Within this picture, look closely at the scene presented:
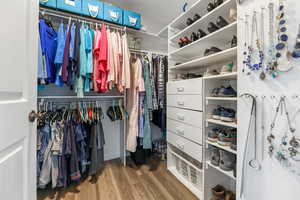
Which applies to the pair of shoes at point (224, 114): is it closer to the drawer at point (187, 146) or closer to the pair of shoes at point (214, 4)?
the drawer at point (187, 146)

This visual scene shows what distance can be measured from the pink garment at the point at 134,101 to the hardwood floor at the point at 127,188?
0.33m

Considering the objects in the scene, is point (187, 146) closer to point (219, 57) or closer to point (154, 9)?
point (219, 57)

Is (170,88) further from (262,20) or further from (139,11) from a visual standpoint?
(139,11)

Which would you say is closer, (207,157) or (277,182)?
(277,182)

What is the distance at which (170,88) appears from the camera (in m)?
1.72

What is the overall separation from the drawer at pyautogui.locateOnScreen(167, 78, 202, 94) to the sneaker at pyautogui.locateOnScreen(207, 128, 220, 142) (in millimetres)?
365

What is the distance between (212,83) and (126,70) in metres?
0.93

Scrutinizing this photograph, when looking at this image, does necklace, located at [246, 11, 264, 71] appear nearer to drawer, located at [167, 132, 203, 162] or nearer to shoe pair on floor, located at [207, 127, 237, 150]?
shoe pair on floor, located at [207, 127, 237, 150]

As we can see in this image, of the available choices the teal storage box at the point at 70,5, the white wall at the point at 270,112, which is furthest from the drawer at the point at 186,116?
the teal storage box at the point at 70,5

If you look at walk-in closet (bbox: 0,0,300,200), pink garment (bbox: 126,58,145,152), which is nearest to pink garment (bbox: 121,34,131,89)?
walk-in closet (bbox: 0,0,300,200)

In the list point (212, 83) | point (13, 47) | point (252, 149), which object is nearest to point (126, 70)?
point (212, 83)

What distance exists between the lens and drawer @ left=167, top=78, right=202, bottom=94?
1.28 m

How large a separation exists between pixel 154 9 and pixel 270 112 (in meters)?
1.99

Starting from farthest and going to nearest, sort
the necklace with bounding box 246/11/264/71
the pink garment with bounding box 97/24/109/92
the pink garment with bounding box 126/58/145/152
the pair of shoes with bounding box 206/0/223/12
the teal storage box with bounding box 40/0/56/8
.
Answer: the pink garment with bounding box 126/58/145/152 < the pink garment with bounding box 97/24/109/92 < the teal storage box with bounding box 40/0/56/8 < the pair of shoes with bounding box 206/0/223/12 < the necklace with bounding box 246/11/264/71
